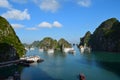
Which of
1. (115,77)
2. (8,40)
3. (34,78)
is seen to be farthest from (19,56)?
(115,77)

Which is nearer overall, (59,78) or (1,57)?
(59,78)

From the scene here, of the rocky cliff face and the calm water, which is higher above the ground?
the rocky cliff face

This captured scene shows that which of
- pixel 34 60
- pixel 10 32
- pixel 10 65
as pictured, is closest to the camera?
pixel 10 65

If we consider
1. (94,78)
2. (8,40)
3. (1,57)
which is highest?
(8,40)

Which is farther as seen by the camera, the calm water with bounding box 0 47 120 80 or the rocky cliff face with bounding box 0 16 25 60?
the rocky cliff face with bounding box 0 16 25 60

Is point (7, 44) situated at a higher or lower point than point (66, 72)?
higher

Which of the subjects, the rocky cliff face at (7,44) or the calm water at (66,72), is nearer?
the calm water at (66,72)

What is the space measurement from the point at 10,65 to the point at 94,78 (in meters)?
58.4

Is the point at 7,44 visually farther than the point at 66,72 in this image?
Yes

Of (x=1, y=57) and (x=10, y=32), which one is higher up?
(x=10, y=32)

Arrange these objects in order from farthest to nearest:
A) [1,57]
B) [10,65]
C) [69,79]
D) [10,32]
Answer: [10,32] < [1,57] < [10,65] < [69,79]

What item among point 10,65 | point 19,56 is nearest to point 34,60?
Answer: point 19,56

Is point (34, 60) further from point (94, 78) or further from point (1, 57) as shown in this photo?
point (94, 78)

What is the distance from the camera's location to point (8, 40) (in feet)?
513
